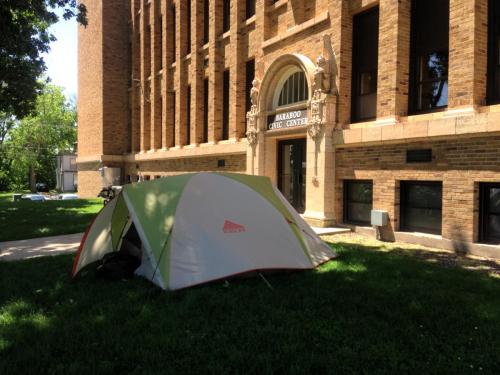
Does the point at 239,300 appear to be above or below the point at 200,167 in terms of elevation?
below

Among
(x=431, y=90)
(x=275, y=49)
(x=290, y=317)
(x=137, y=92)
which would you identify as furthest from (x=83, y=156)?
(x=290, y=317)

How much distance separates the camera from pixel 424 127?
8.33 m

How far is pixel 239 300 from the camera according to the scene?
483cm

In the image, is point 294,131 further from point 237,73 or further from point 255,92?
point 237,73

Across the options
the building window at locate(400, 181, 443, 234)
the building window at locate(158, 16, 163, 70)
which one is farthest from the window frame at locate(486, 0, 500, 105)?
the building window at locate(158, 16, 163, 70)

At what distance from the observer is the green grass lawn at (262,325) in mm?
3367

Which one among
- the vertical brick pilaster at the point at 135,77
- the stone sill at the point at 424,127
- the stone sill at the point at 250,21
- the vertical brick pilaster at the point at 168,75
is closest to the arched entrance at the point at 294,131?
the stone sill at the point at 424,127

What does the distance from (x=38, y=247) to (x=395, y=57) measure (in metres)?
8.85

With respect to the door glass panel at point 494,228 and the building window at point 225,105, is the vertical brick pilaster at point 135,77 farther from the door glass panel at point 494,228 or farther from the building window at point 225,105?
the door glass panel at point 494,228

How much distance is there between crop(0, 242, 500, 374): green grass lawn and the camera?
11.0 feet

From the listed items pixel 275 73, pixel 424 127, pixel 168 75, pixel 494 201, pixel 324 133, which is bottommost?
pixel 494 201

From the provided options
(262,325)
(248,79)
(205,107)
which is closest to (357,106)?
(248,79)

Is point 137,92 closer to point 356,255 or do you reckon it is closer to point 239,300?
point 356,255

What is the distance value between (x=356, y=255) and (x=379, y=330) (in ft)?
11.2
